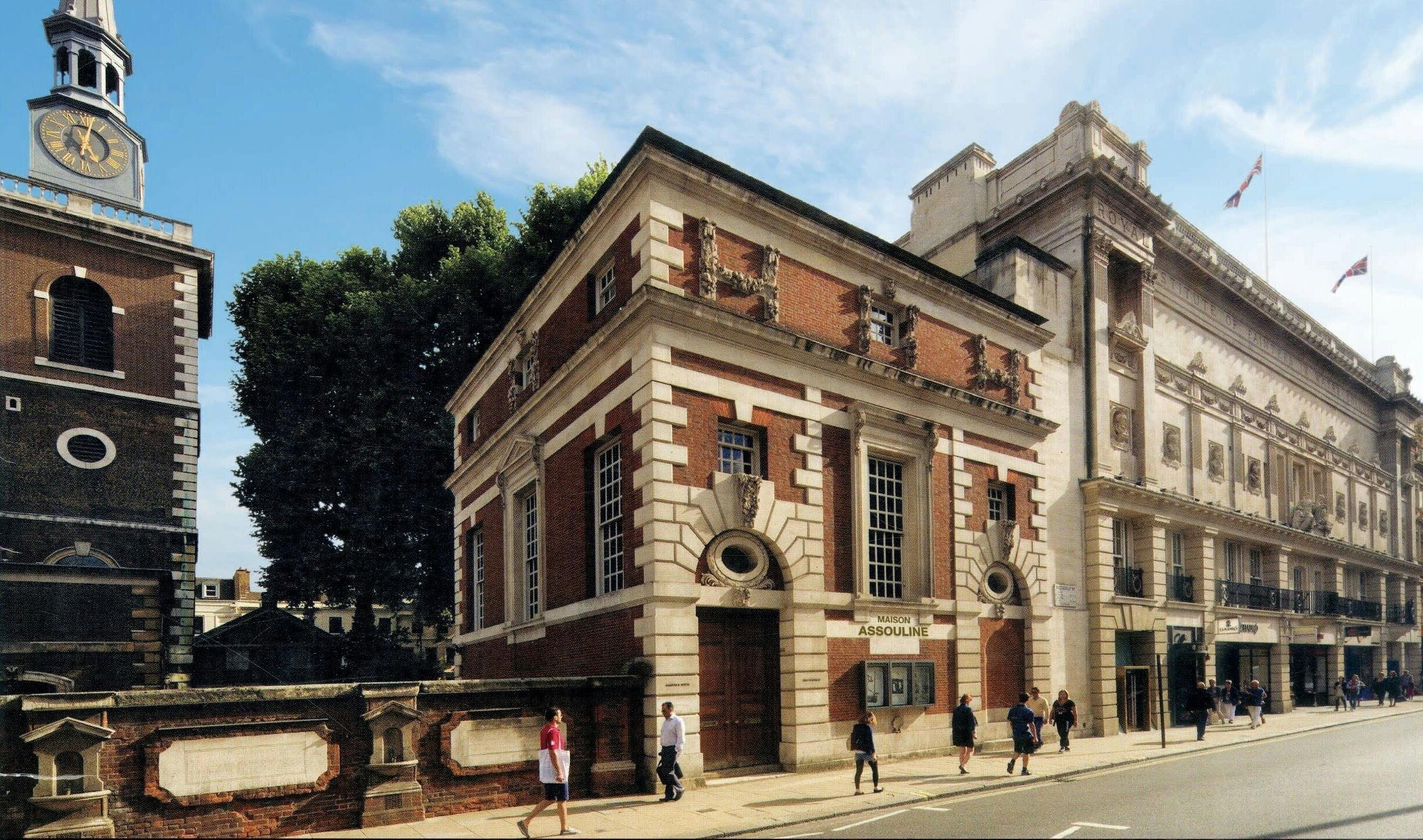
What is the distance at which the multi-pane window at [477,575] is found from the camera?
99.3ft

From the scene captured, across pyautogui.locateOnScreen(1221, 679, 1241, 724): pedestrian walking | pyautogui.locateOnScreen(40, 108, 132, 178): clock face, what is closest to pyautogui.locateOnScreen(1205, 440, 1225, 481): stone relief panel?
pyautogui.locateOnScreen(1221, 679, 1241, 724): pedestrian walking

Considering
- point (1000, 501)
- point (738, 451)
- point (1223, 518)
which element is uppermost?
point (738, 451)

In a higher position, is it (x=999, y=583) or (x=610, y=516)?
(x=610, y=516)

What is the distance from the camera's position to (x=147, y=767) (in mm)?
12125

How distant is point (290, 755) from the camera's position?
13.2 m

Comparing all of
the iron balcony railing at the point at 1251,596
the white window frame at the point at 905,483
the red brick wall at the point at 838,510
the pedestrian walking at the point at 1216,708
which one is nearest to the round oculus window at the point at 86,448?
the red brick wall at the point at 838,510

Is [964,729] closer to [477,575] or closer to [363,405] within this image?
[477,575]

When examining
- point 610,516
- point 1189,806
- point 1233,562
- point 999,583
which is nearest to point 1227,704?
point 1233,562

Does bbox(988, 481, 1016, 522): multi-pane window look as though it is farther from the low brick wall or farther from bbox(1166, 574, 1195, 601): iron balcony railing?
the low brick wall

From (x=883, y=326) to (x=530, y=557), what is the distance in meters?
11.7

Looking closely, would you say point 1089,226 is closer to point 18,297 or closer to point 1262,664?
point 1262,664

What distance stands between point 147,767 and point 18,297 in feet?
76.7

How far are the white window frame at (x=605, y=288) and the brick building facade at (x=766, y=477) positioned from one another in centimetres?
18

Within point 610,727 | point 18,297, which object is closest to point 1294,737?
point 610,727
